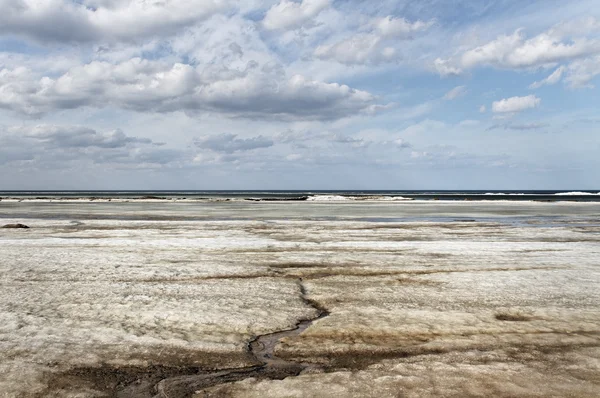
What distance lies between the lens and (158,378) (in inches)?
238

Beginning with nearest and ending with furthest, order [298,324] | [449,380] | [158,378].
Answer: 1. [449,380]
2. [158,378]
3. [298,324]

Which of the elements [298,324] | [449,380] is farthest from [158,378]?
[449,380]

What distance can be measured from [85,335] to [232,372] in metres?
2.78

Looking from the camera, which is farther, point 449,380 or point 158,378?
point 158,378

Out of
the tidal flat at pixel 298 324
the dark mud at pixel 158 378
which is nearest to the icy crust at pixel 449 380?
the tidal flat at pixel 298 324

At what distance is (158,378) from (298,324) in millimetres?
2977

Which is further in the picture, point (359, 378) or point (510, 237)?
point (510, 237)

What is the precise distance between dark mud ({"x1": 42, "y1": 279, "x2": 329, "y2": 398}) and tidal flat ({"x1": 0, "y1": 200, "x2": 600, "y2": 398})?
0.03 metres

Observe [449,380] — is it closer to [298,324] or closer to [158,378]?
[298,324]

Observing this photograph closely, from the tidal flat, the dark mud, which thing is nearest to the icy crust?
the tidal flat

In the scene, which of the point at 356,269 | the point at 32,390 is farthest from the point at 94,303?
the point at 356,269

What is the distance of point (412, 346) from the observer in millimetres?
7195

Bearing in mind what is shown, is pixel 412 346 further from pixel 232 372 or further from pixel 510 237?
pixel 510 237

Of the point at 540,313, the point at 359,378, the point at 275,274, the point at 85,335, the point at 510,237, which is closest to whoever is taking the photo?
the point at 359,378
